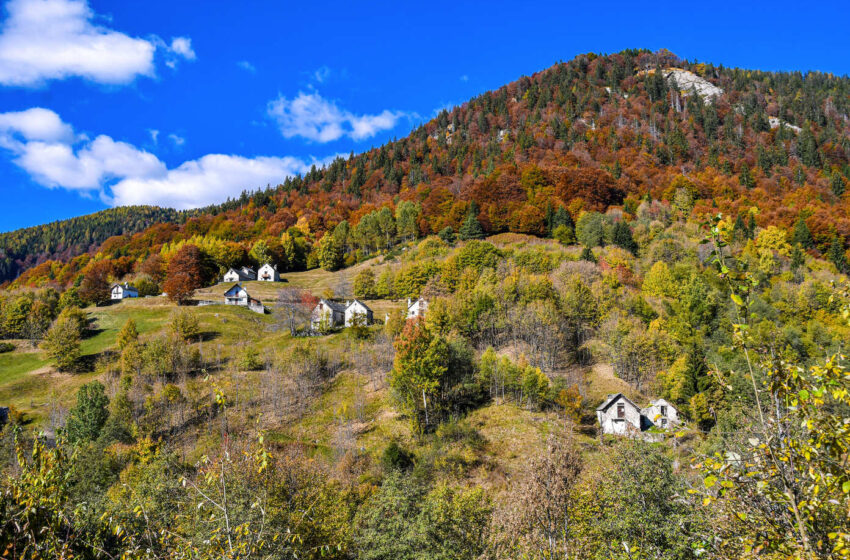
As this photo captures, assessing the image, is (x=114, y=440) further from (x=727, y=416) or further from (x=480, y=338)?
(x=727, y=416)

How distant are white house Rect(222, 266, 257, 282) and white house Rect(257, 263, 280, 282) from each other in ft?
7.18

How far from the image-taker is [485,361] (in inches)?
1869

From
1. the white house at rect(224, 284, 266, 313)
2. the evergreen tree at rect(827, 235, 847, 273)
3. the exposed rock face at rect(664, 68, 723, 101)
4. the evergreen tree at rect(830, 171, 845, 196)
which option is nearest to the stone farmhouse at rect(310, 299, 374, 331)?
the white house at rect(224, 284, 266, 313)

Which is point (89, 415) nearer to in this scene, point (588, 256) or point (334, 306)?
point (334, 306)

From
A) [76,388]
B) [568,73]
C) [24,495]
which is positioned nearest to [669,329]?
[24,495]

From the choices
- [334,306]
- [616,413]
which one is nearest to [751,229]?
[616,413]

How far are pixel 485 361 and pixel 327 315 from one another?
29151 millimetres

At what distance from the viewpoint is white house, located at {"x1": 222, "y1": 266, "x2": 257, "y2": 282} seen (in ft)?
324

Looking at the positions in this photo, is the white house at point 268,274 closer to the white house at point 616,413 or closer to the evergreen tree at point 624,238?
the evergreen tree at point 624,238

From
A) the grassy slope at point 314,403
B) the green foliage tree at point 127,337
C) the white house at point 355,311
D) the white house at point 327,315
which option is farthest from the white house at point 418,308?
the green foliage tree at point 127,337

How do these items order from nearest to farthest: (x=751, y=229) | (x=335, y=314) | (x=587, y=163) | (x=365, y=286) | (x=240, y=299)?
1. (x=335, y=314)
2. (x=240, y=299)
3. (x=365, y=286)
4. (x=751, y=229)
5. (x=587, y=163)

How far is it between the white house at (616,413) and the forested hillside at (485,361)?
25 cm

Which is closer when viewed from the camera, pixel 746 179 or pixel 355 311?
pixel 355 311

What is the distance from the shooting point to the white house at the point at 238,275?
98.7 meters
